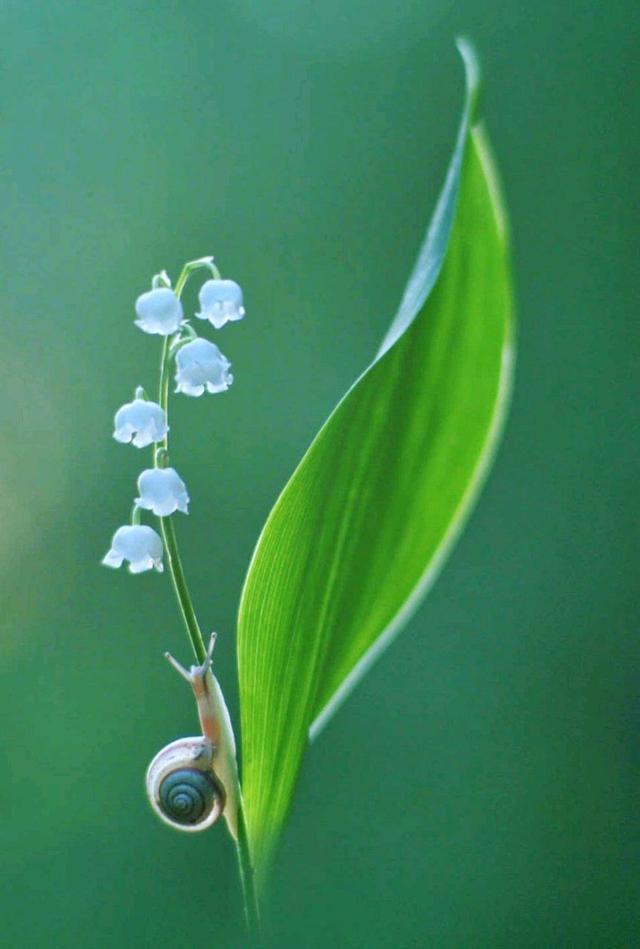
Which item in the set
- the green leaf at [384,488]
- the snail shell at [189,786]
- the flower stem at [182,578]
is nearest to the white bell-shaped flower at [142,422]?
the flower stem at [182,578]

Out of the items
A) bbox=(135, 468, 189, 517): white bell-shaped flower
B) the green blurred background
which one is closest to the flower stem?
bbox=(135, 468, 189, 517): white bell-shaped flower

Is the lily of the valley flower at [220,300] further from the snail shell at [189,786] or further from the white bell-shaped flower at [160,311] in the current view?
the snail shell at [189,786]

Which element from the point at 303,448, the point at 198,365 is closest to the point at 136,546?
the point at 198,365

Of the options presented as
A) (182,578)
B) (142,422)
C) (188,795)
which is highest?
(142,422)

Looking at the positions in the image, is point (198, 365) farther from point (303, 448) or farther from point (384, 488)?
point (303, 448)

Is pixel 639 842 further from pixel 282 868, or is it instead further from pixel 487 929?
pixel 282 868

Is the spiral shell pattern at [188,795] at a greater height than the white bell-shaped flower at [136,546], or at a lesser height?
lesser

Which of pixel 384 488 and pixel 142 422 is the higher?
pixel 142 422
